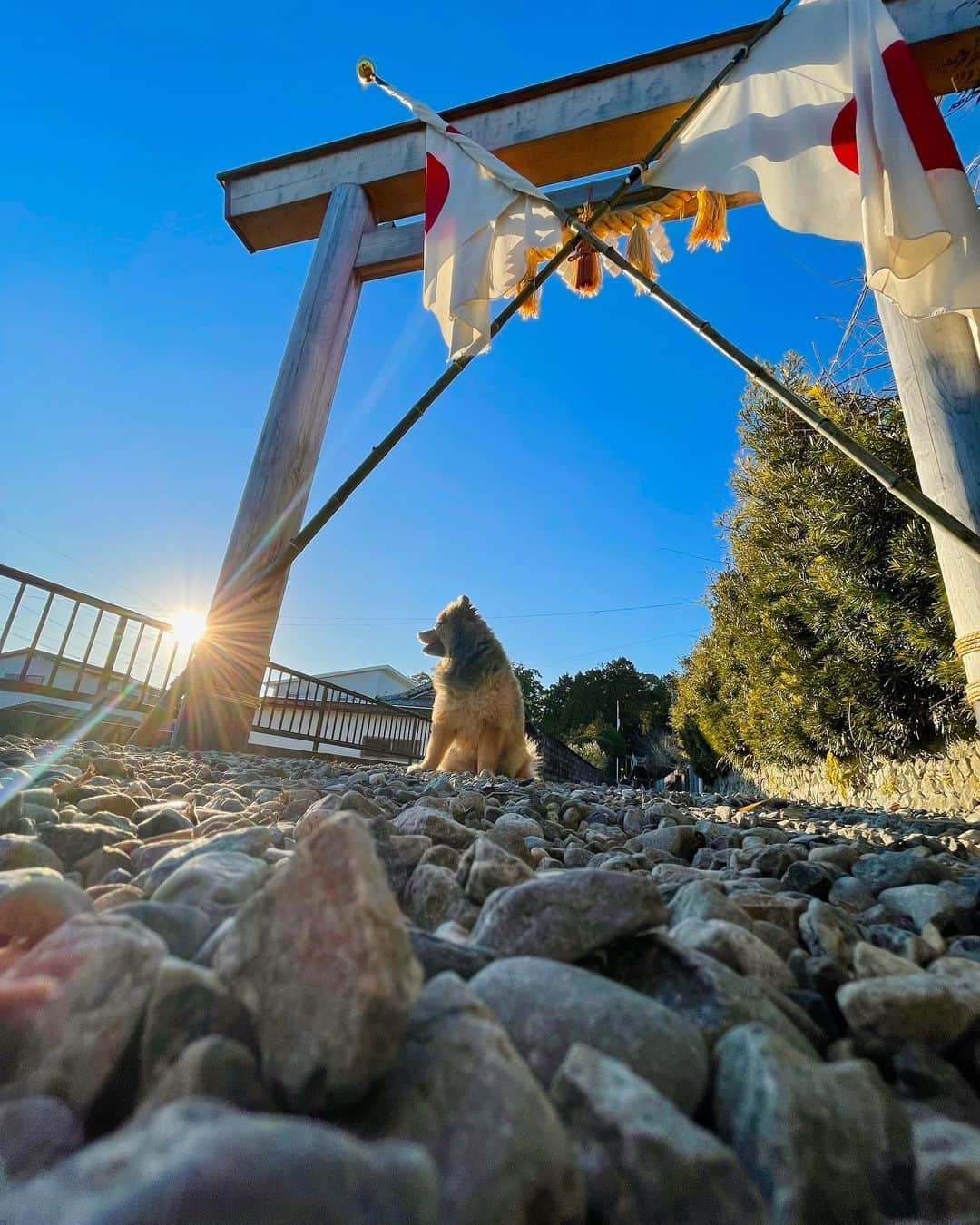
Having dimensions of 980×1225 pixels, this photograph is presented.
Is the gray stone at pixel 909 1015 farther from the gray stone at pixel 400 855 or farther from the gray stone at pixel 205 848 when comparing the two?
the gray stone at pixel 205 848

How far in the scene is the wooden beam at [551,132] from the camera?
3.08m

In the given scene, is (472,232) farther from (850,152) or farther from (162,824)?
(162,824)

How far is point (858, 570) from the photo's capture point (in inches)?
162

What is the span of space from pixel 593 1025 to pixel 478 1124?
0.47ft

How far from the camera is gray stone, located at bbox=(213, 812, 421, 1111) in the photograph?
0.38m

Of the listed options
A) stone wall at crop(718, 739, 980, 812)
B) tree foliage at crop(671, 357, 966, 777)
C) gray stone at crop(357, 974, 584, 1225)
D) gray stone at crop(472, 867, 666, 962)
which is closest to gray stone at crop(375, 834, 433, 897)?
gray stone at crop(472, 867, 666, 962)

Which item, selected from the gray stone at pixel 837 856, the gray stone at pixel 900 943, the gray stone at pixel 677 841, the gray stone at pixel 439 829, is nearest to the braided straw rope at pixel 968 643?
the gray stone at pixel 837 856

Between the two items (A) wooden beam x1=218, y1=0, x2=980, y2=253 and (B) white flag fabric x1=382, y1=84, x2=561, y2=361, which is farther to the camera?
(A) wooden beam x1=218, y1=0, x2=980, y2=253

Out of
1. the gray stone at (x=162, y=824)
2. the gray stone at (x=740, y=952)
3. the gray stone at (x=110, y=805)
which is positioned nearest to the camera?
the gray stone at (x=740, y=952)

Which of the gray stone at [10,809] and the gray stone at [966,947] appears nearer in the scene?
the gray stone at [966,947]

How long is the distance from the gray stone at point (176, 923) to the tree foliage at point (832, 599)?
3.93 meters

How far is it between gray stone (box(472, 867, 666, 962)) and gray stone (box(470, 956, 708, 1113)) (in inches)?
3.4

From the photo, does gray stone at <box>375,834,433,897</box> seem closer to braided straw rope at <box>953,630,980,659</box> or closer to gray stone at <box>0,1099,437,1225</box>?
gray stone at <box>0,1099,437,1225</box>

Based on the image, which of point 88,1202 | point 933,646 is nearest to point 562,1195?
point 88,1202
